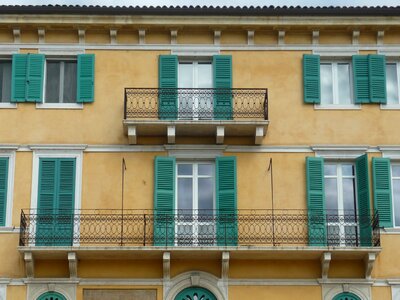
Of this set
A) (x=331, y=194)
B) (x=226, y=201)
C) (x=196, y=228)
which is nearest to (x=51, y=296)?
(x=196, y=228)

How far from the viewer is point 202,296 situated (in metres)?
29.0

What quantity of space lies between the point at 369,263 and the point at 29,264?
30.1ft

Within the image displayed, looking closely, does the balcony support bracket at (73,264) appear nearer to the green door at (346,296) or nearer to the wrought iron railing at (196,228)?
the wrought iron railing at (196,228)

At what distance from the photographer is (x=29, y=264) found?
1125 inches

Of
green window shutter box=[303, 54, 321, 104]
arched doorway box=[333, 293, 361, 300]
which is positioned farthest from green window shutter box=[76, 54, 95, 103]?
arched doorway box=[333, 293, 361, 300]

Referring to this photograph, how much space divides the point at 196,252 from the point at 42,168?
505 centimetres

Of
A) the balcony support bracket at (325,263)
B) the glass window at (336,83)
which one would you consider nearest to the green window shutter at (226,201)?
the balcony support bracket at (325,263)

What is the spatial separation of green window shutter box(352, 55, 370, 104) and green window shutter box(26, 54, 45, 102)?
29.7 feet

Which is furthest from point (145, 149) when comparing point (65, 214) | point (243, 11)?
point (243, 11)

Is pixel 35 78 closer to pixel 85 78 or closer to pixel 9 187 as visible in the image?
pixel 85 78

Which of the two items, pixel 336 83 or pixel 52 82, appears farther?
pixel 336 83

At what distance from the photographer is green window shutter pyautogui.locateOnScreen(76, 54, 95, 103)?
3041 cm

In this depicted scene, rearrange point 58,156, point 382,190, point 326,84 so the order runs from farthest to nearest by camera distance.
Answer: point 326,84 < point 58,156 < point 382,190

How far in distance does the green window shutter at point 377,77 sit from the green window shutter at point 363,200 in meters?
1.93
